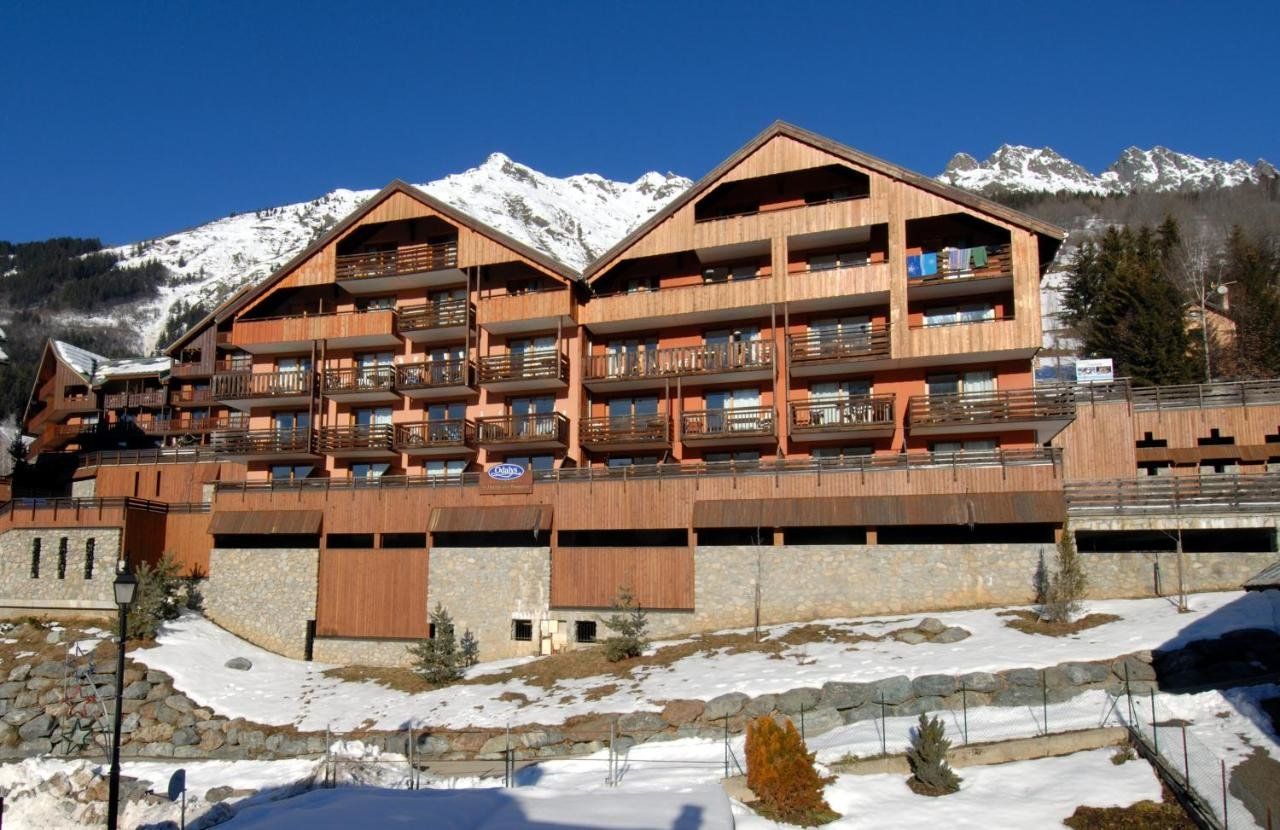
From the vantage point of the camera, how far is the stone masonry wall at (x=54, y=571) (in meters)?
36.0

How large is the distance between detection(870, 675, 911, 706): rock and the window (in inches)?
477

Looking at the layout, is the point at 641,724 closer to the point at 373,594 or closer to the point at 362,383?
the point at 373,594

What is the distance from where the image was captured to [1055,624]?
2589 centimetres

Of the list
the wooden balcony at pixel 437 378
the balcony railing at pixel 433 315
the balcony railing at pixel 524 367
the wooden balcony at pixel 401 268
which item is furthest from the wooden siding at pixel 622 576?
the wooden balcony at pixel 401 268

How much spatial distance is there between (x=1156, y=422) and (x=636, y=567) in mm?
25278

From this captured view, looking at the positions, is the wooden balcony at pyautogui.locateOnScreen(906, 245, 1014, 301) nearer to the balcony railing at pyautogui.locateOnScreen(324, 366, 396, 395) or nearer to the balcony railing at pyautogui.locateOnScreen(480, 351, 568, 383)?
the balcony railing at pyautogui.locateOnScreen(480, 351, 568, 383)

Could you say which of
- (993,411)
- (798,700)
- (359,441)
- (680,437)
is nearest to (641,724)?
(798,700)

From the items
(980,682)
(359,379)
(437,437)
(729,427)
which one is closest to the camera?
(980,682)

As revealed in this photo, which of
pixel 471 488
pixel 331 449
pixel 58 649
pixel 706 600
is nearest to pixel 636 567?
pixel 706 600

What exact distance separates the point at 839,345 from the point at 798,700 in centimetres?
1580

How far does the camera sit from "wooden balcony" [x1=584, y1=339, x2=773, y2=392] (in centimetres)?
3694

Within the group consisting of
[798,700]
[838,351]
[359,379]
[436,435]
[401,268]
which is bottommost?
[798,700]

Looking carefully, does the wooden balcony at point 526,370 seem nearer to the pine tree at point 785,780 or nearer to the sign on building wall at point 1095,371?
the pine tree at point 785,780

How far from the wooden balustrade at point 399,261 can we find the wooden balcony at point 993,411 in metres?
19.9
